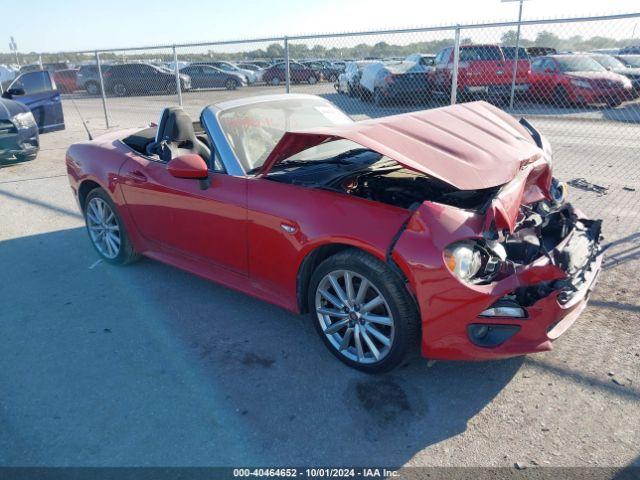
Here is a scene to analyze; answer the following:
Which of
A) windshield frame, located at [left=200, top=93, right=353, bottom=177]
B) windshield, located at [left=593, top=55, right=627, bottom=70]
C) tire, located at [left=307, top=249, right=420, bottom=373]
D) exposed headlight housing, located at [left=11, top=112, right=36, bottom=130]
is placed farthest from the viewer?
windshield, located at [left=593, top=55, right=627, bottom=70]

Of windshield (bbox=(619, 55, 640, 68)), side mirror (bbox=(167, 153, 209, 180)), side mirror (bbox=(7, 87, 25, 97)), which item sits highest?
side mirror (bbox=(167, 153, 209, 180))

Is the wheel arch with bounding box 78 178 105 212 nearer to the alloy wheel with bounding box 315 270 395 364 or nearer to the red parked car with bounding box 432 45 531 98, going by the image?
the alloy wheel with bounding box 315 270 395 364

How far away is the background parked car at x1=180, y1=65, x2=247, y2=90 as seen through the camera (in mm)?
27052

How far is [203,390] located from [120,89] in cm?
2548

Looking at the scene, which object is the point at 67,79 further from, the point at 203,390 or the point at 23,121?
the point at 203,390

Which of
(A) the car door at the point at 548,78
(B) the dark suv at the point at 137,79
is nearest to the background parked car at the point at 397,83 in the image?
(A) the car door at the point at 548,78

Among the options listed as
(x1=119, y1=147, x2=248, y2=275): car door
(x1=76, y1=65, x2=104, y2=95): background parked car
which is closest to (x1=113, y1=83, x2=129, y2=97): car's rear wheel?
(x1=76, y1=65, x2=104, y2=95): background parked car

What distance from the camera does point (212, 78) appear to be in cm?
2727

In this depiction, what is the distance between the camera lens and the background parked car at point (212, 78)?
88.8ft

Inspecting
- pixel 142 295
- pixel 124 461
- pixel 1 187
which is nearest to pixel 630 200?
pixel 142 295

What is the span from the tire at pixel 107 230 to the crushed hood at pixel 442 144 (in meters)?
1.85

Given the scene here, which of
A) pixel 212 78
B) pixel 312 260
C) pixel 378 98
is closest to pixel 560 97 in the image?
pixel 378 98

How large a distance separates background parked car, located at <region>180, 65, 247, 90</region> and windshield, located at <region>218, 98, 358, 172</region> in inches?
947

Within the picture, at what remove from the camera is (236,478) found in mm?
2383
